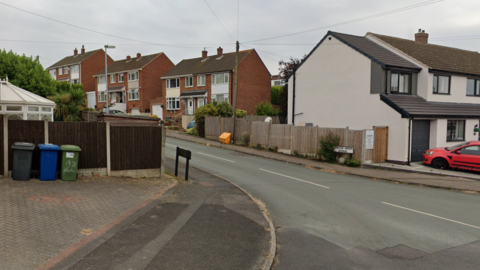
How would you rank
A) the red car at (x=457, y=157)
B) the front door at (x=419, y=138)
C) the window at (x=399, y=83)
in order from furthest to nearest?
the window at (x=399, y=83) → the front door at (x=419, y=138) → the red car at (x=457, y=157)

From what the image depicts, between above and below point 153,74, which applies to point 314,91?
below

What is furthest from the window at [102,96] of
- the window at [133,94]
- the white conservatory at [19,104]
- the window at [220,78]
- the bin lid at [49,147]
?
the bin lid at [49,147]

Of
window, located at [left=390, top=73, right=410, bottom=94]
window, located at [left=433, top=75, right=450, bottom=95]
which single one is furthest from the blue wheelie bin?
window, located at [left=433, top=75, right=450, bottom=95]

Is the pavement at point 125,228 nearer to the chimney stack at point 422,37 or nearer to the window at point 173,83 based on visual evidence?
the chimney stack at point 422,37

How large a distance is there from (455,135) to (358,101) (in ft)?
22.3

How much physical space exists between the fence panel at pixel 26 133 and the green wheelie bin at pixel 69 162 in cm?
84

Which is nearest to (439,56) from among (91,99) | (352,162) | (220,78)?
(352,162)

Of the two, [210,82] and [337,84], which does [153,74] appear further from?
[337,84]

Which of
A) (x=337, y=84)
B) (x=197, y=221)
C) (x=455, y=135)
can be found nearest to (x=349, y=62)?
(x=337, y=84)

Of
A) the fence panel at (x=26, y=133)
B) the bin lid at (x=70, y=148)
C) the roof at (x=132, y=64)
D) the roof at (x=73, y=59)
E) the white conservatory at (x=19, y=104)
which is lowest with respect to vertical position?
the bin lid at (x=70, y=148)

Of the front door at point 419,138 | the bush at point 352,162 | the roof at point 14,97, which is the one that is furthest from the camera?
the front door at point 419,138

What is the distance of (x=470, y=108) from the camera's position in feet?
80.1

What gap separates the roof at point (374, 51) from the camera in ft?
73.8

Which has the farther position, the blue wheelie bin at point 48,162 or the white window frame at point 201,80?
the white window frame at point 201,80
